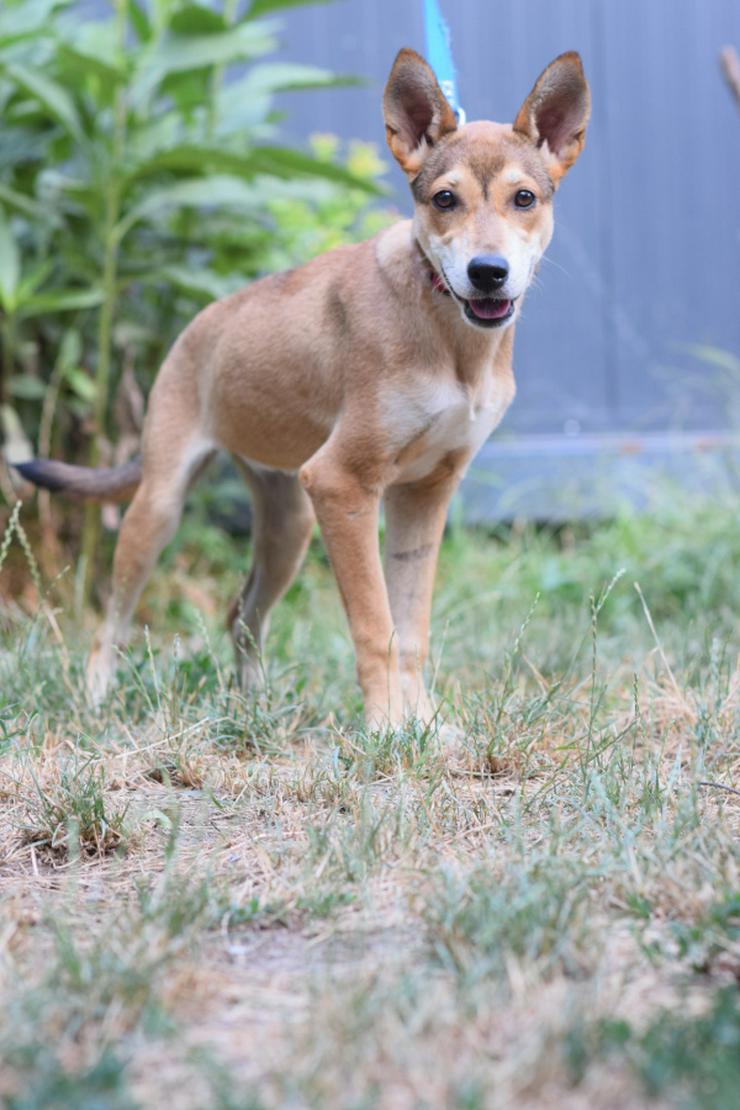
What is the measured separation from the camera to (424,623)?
13.4 feet

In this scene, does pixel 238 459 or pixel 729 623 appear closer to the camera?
pixel 238 459

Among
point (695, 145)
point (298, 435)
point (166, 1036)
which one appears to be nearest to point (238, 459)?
point (298, 435)

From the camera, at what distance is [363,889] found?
8.06ft

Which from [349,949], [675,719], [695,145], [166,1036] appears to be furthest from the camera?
[695,145]

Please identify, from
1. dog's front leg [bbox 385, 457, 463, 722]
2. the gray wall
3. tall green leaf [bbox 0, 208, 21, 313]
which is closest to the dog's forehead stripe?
dog's front leg [bbox 385, 457, 463, 722]

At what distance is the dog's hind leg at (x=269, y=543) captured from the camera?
15.3 feet

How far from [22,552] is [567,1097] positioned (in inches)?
197

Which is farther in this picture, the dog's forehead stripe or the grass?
the dog's forehead stripe

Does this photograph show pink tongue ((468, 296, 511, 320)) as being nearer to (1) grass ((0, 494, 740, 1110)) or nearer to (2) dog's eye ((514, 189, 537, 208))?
(2) dog's eye ((514, 189, 537, 208))

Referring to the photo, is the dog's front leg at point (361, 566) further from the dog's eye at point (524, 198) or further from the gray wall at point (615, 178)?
the gray wall at point (615, 178)

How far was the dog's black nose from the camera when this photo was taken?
10.7ft

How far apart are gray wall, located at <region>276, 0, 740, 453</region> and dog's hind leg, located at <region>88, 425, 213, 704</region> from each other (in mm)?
3581

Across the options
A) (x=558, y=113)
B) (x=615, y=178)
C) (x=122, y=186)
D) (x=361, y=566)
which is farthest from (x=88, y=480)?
(x=615, y=178)

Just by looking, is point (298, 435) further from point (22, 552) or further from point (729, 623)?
point (22, 552)
